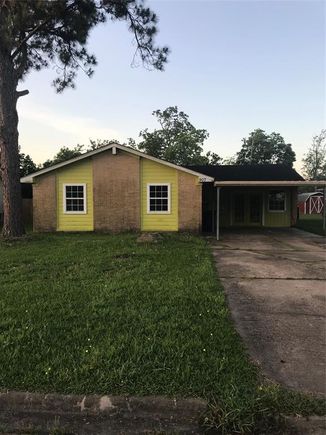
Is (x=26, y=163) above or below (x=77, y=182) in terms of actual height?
above

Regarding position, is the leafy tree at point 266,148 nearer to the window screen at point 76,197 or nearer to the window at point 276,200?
the window at point 276,200

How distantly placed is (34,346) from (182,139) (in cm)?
4679

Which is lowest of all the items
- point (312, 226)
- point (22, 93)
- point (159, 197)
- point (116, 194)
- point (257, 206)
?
point (312, 226)

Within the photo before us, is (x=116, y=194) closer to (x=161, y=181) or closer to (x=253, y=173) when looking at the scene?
(x=161, y=181)

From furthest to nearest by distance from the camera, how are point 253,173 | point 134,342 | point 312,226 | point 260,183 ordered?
point 312,226, point 253,173, point 260,183, point 134,342

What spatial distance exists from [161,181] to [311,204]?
31364 mm

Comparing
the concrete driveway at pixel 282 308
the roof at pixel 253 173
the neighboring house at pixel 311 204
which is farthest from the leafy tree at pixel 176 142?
the concrete driveway at pixel 282 308

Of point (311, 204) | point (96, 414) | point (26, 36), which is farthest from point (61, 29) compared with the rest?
point (311, 204)

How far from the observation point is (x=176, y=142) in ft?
162

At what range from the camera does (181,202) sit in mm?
16062

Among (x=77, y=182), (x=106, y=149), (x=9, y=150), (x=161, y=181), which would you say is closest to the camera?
(x=9, y=150)

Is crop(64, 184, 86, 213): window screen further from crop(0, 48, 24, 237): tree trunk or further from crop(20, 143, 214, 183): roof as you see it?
crop(0, 48, 24, 237): tree trunk

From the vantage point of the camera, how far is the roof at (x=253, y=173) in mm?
19406

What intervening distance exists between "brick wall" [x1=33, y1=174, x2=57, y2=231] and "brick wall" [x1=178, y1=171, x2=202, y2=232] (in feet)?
17.9
